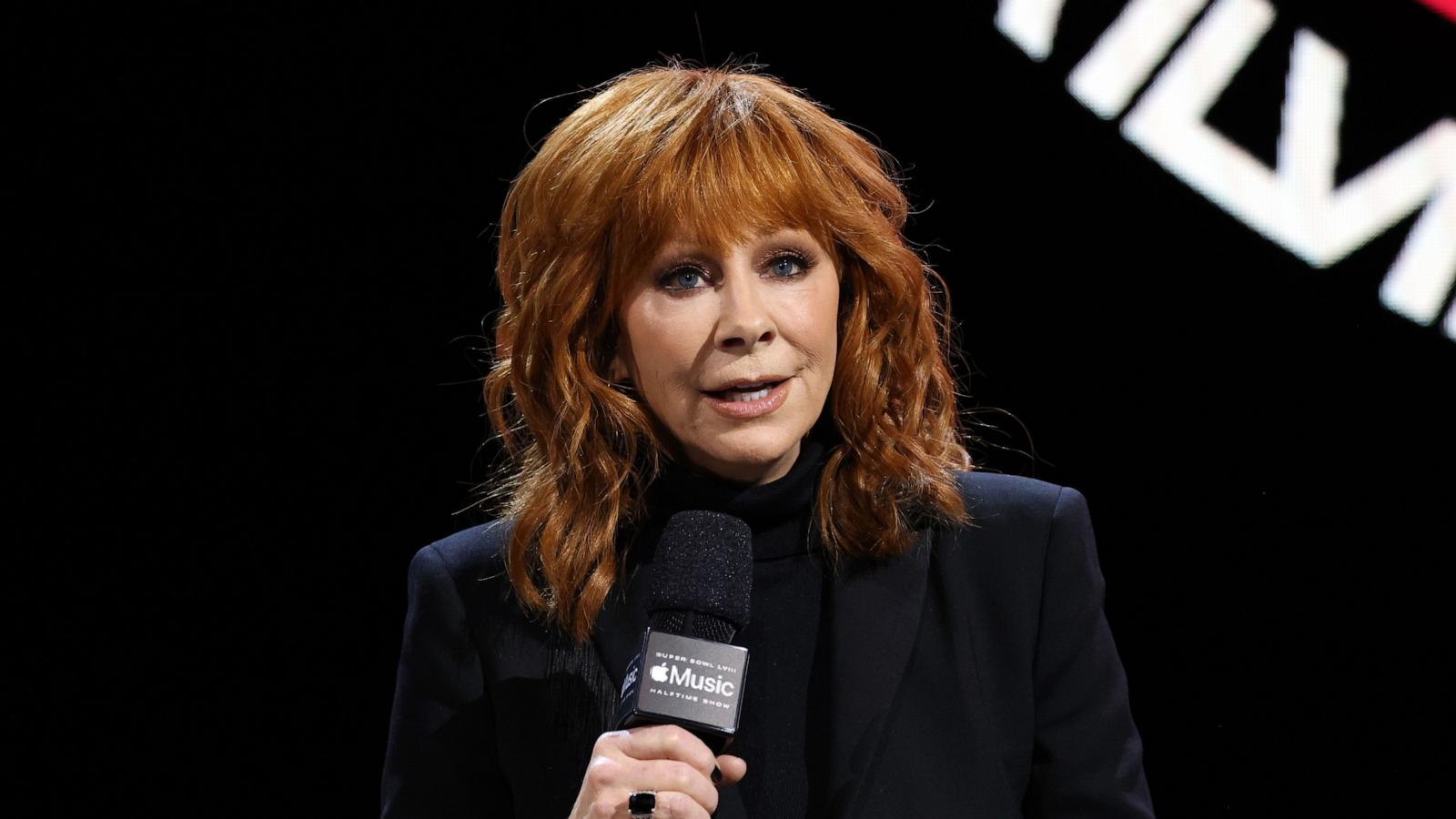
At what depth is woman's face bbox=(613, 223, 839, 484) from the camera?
5.92 ft

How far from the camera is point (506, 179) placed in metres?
2.51

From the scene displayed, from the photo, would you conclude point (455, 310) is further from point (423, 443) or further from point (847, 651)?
point (847, 651)

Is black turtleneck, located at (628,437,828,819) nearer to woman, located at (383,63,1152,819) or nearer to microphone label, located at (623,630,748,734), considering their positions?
woman, located at (383,63,1152,819)

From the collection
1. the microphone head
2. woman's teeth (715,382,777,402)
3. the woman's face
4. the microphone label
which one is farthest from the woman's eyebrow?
the microphone label

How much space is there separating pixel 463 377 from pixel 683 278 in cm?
95

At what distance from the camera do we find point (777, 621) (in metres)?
1.92

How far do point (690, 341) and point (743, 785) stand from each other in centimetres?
54

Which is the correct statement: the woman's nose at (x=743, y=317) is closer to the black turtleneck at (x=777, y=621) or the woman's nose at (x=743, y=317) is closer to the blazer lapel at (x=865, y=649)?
the black turtleneck at (x=777, y=621)

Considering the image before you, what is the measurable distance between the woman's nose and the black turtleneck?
21 cm

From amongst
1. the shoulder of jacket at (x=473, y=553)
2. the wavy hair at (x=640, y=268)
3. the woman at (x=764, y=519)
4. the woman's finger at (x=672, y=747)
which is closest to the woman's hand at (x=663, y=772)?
the woman's finger at (x=672, y=747)

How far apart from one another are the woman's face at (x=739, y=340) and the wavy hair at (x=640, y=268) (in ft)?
0.10

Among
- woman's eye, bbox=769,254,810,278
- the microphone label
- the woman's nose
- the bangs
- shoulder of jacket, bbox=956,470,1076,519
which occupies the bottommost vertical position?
the microphone label

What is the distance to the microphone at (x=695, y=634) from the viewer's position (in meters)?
1.37

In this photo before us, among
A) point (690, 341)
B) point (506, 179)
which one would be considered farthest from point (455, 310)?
point (690, 341)
